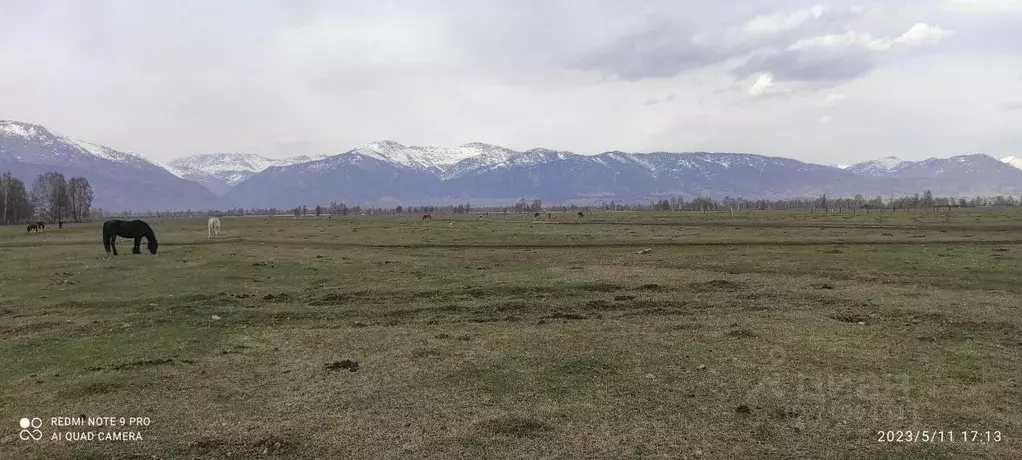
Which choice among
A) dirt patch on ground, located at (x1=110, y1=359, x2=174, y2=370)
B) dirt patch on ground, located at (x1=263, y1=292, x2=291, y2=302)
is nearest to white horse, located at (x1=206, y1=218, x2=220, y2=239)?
dirt patch on ground, located at (x1=263, y1=292, x2=291, y2=302)

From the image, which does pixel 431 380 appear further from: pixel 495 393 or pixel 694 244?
pixel 694 244

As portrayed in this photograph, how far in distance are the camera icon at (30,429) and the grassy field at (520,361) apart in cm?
15

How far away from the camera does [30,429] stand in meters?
9.71

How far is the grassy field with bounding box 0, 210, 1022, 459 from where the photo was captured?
371 inches

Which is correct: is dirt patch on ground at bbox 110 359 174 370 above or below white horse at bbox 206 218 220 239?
below

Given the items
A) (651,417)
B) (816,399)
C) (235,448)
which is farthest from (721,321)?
(235,448)

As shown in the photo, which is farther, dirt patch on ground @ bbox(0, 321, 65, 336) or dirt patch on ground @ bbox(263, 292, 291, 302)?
dirt patch on ground @ bbox(263, 292, 291, 302)

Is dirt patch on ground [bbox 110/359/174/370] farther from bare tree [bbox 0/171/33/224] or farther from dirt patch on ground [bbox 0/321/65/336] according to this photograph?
bare tree [bbox 0/171/33/224]

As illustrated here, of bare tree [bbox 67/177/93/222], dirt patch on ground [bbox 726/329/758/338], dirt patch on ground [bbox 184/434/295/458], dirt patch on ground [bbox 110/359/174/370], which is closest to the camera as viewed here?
dirt patch on ground [bbox 184/434/295/458]

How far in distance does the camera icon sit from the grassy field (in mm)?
153

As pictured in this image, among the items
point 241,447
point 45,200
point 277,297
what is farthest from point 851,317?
point 45,200

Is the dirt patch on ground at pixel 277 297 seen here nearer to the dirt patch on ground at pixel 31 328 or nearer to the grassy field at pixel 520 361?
the grassy field at pixel 520 361

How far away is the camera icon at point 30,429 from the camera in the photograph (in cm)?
939

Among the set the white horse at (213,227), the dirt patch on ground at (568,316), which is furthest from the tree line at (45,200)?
the dirt patch on ground at (568,316)
